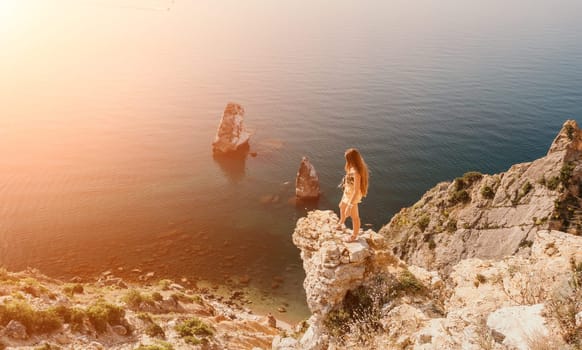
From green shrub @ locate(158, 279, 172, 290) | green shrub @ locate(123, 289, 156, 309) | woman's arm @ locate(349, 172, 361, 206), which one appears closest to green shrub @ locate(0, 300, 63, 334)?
green shrub @ locate(123, 289, 156, 309)

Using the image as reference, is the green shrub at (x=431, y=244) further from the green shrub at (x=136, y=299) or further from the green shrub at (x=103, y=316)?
the green shrub at (x=103, y=316)

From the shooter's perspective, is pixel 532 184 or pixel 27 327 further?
pixel 532 184

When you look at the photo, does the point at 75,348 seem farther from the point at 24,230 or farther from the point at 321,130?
the point at 321,130

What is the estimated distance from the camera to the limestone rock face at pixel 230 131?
72875 mm

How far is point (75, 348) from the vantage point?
63.4ft

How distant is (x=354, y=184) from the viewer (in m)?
14.0

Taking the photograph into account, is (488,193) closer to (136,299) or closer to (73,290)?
(136,299)

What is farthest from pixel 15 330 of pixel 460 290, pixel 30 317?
pixel 460 290

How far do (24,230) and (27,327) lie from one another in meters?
37.2

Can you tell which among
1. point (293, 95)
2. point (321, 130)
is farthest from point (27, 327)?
point (293, 95)

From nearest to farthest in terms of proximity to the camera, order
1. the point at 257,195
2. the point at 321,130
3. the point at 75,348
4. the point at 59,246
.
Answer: the point at 75,348 → the point at 59,246 → the point at 257,195 → the point at 321,130

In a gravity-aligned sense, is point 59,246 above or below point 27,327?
below

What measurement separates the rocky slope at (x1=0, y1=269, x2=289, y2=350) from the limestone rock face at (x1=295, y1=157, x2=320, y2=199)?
26.8 meters

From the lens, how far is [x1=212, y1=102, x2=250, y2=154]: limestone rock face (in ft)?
239
